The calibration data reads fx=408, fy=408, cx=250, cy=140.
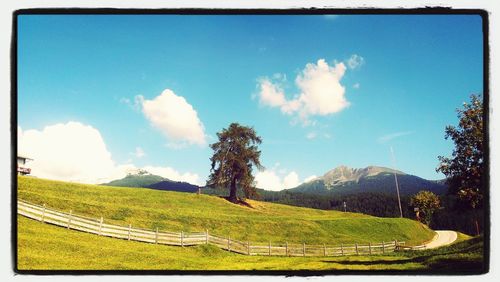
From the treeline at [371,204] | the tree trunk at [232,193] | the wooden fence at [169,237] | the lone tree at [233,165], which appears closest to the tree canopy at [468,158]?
the wooden fence at [169,237]

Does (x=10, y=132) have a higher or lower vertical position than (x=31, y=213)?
higher

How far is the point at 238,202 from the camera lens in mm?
45438

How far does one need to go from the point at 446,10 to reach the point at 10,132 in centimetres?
1604

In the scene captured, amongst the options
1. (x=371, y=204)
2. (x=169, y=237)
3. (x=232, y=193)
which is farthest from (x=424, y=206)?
(x=169, y=237)

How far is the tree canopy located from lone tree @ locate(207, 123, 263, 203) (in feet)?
63.1

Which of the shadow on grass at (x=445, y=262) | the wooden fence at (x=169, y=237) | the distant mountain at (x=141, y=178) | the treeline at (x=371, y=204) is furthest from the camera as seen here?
the treeline at (x=371, y=204)

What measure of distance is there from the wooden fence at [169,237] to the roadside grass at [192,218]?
82.6 inches

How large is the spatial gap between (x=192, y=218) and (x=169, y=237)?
18.1 feet

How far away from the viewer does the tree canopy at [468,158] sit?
18.8 metres

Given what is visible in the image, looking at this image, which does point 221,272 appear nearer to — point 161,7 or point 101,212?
point 161,7

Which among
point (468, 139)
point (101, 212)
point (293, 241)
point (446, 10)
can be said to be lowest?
point (293, 241)

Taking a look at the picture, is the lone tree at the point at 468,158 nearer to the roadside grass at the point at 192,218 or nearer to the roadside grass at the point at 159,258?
the roadside grass at the point at 159,258

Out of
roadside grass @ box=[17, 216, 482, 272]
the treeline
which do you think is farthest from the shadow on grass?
the treeline

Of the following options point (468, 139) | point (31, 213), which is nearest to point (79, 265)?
point (31, 213)
